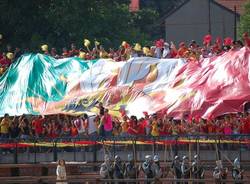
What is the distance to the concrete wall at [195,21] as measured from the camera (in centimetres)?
9112

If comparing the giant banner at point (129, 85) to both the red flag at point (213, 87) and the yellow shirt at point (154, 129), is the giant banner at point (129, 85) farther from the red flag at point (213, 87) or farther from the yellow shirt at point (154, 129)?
the yellow shirt at point (154, 129)

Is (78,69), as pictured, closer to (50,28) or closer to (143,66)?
(143,66)

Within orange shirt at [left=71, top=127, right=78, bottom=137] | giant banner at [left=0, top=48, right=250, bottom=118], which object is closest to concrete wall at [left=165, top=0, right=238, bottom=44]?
giant banner at [left=0, top=48, right=250, bottom=118]

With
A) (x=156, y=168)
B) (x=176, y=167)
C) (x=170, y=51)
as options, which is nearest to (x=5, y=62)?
(x=170, y=51)

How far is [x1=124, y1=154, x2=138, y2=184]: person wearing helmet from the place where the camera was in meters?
38.8


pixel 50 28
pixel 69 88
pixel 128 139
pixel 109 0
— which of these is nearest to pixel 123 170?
pixel 128 139

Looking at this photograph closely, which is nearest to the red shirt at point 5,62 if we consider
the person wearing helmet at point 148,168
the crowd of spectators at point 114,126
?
the crowd of spectators at point 114,126

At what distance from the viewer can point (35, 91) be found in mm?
47000

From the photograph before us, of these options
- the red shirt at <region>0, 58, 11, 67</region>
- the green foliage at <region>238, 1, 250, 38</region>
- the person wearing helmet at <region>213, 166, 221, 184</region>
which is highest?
the green foliage at <region>238, 1, 250, 38</region>

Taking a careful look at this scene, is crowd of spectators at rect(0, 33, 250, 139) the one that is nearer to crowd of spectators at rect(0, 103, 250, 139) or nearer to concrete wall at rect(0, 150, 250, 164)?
crowd of spectators at rect(0, 103, 250, 139)

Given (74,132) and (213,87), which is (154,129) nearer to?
(74,132)

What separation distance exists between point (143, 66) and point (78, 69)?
3.10 m

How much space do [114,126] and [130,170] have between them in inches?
150

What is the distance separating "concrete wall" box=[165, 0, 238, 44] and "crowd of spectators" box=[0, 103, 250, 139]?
47.0 meters
